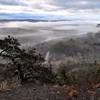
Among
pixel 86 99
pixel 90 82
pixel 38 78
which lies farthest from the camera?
pixel 38 78

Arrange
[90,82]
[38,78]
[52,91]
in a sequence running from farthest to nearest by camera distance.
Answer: [38,78] → [90,82] → [52,91]

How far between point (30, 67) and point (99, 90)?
1281cm

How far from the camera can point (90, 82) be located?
15367 millimetres

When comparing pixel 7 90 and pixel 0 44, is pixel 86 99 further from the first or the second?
pixel 0 44

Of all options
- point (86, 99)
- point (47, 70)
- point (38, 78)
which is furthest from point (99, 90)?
point (47, 70)

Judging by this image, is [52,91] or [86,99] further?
[52,91]

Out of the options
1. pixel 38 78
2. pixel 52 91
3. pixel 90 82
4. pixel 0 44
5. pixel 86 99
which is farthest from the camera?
pixel 0 44

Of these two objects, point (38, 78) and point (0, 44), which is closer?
point (38, 78)

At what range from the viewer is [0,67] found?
2769 cm

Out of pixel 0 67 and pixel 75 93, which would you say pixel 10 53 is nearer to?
pixel 0 67

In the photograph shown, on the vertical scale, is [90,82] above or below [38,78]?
above

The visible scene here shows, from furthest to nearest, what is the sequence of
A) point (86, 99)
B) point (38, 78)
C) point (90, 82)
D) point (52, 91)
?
point (38, 78) < point (90, 82) < point (52, 91) < point (86, 99)

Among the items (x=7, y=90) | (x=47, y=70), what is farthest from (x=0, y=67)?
(x=7, y=90)

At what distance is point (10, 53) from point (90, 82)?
506 inches
